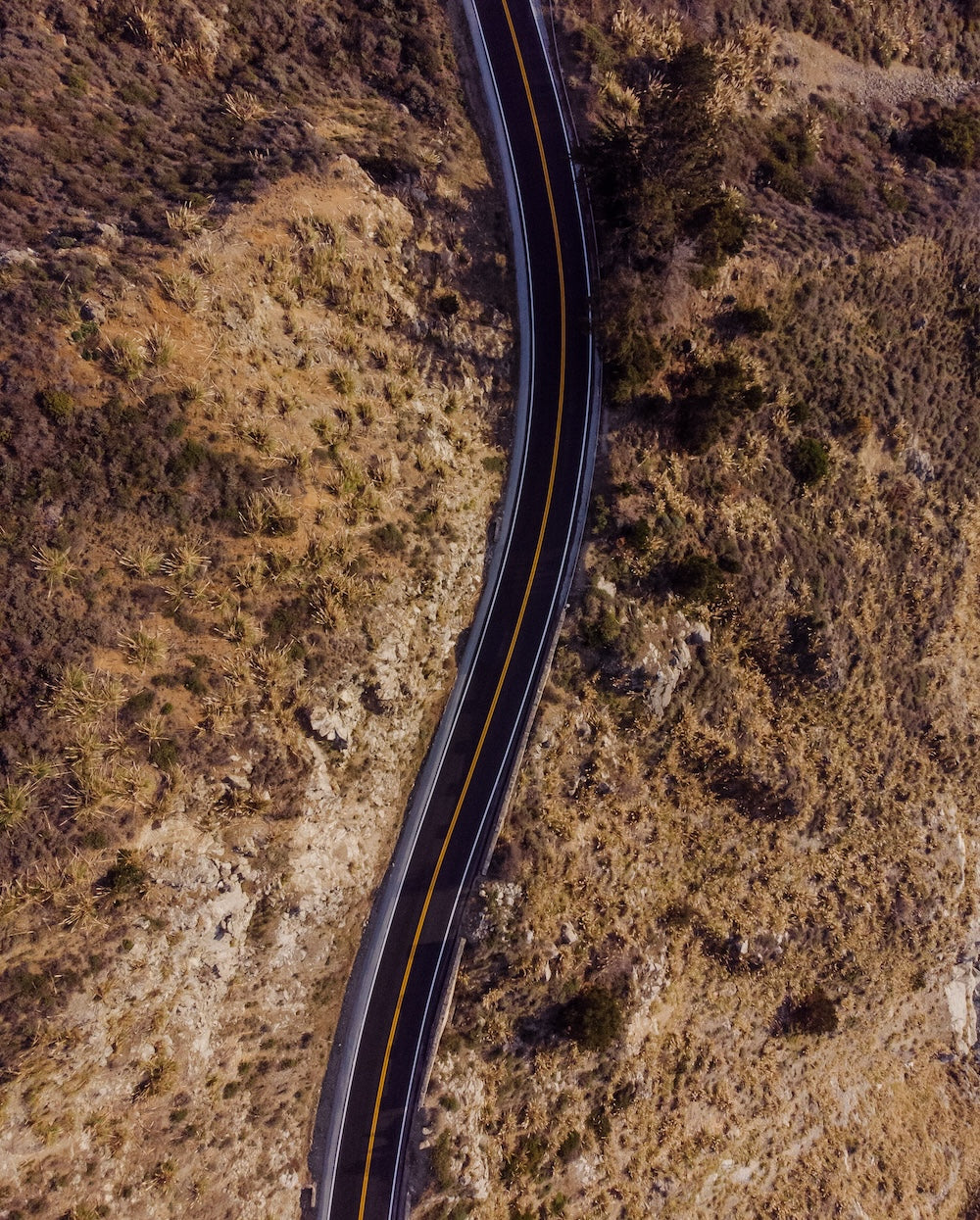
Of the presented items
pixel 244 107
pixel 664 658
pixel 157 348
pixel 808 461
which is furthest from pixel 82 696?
pixel 808 461

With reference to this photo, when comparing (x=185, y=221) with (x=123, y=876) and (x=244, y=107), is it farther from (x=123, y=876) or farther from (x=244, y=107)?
(x=123, y=876)

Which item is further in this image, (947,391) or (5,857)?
(947,391)

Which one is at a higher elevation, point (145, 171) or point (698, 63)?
point (698, 63)

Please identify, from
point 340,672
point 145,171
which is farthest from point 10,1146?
point 145,171

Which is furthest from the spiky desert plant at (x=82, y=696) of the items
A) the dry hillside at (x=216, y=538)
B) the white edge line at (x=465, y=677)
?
the white edge line at (x=465, y=677)

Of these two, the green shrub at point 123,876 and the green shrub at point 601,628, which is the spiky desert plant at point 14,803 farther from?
the green shrub at point 601,628

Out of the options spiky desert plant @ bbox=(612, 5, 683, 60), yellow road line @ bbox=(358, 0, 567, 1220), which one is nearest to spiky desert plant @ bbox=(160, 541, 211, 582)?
yellow road line @ bbox=(358, 0, 567, 1220)

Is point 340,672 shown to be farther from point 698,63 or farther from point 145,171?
point 698,63

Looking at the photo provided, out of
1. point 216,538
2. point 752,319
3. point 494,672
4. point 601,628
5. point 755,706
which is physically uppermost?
point 752,319

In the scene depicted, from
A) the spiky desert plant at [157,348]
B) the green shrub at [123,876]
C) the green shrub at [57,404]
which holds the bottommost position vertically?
the green shrub at [123,876]
